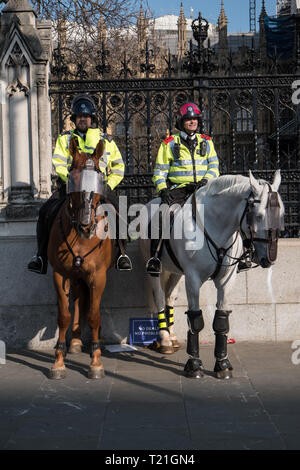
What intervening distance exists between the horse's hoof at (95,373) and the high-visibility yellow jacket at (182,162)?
2172mm

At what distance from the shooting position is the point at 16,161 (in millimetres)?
8820

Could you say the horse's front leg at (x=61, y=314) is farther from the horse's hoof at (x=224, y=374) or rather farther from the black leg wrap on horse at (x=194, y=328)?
the horse's hoof at (x=224, y=374)

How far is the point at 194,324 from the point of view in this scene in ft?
22.8

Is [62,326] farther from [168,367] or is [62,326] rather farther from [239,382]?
[239,382]

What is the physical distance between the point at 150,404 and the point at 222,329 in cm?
141

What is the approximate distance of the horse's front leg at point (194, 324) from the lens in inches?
273

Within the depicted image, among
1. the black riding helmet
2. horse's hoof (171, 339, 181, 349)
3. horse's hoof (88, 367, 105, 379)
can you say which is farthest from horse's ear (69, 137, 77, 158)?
horse's hoof (171, 339, 181, 349)

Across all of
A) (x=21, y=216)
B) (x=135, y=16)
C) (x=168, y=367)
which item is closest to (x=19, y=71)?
(x=21, y=216)

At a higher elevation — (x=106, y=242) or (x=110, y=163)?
(x=110, y=163)

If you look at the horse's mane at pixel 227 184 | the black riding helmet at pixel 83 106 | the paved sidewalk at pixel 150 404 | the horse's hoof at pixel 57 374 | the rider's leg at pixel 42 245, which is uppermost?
the black riding helmet at pixel 83 106

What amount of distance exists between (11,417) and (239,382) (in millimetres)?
2420

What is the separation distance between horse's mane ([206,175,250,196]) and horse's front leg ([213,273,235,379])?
37.8 inches

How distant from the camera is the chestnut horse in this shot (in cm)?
657

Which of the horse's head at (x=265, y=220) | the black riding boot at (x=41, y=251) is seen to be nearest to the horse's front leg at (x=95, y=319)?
the black riding boot at (x=41, y=251)
